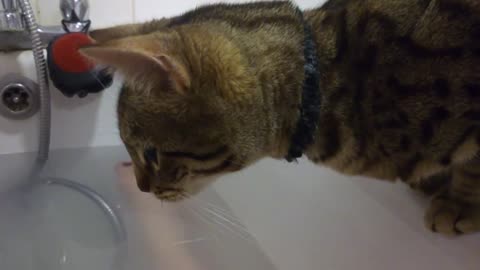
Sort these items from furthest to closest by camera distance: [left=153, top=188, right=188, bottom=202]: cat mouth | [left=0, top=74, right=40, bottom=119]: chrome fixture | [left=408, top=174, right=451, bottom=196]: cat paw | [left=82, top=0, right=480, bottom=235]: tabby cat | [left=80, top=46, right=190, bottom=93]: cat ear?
[left=0, top=74, right=40, bottom=119]: chrome fixture, [left=408, top=174, right=451, bottom=196]: cat paw, [left=153, top=188, right=188, bottom=202]: cat mouth, [left=82, top=0, right=480, bottom=235]: tabby cat, [left=80, top=46, right=190, bottom=93]: cat ear

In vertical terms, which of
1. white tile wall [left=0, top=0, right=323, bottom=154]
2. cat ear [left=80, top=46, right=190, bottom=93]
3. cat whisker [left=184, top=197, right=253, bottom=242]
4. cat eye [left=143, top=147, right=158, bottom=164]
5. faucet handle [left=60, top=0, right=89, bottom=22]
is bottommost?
cat whisker [left=184, top=197, right=253, bottom=242]

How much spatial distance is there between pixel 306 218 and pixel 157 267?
0.31 meters

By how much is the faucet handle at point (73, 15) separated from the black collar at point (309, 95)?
1.53 ft

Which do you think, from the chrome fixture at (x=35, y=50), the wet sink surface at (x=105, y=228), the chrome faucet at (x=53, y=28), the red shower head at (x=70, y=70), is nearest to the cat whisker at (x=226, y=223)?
the wet sink surface at (x=105, y=228)

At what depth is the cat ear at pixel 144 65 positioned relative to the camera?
0.62m

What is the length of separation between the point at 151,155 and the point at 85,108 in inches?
17.0

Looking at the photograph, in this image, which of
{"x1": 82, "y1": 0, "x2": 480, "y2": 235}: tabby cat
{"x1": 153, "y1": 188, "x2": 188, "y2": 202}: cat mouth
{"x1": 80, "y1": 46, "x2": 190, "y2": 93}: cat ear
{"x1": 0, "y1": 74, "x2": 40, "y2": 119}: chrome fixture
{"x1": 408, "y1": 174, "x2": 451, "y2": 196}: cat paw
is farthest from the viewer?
{"x1": 0, "y1": 74, "x2": 40, "y2": 119}: chrome fixture

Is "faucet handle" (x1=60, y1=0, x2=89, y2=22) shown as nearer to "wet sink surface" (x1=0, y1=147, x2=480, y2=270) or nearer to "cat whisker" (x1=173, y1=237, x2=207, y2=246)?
"wet sink surface" (x1=0, y1=147, x2=480, y2=270)

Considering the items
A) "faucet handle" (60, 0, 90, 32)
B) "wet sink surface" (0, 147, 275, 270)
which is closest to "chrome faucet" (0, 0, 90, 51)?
"faucet handle" (60, 0, 90, 32)

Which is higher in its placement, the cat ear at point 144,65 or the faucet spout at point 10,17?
the cat ear at point 144,65

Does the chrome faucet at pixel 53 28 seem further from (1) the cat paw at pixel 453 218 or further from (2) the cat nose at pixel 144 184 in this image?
(1) the cat paw at pixel 453 218

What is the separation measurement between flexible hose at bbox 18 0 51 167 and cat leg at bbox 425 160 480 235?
0.72 metres

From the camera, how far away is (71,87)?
3.60 ft

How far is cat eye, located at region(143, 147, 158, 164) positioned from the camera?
2.68 feet
